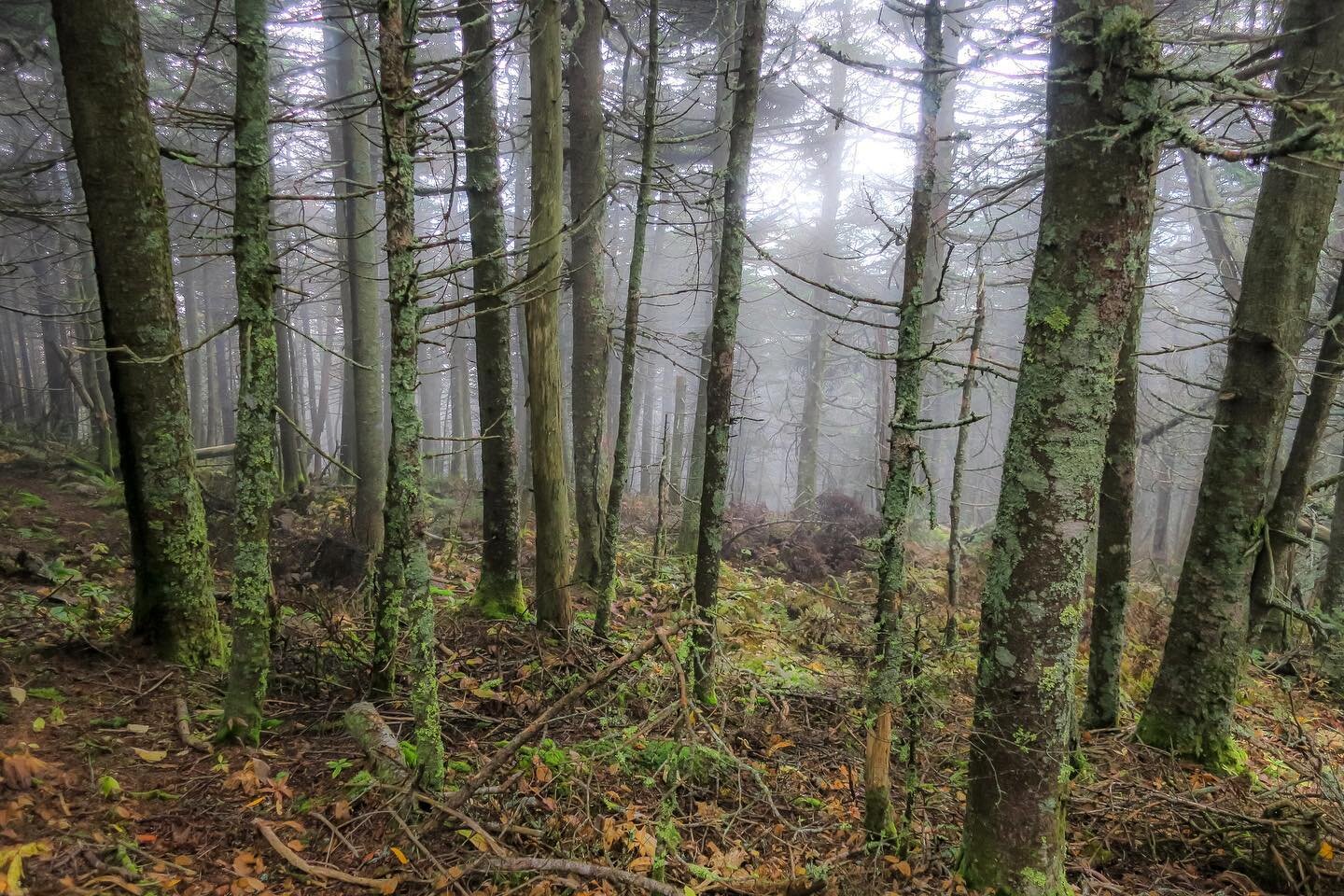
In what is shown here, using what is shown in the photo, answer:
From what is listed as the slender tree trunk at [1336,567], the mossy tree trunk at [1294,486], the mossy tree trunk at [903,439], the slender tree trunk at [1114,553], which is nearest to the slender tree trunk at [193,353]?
the mossy tree trunk at [903,439]

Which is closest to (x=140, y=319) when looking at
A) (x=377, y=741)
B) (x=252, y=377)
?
(x=252, y=377)

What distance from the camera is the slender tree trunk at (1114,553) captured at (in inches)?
205

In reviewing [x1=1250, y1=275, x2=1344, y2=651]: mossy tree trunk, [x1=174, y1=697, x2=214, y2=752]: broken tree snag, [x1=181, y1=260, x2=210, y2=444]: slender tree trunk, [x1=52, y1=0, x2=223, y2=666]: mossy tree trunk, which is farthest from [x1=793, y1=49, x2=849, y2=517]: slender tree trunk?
[x1=181, y1=260, x2=210, y2=444]: slender tree trunk

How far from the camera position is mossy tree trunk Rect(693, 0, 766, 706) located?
Answer: 516cm

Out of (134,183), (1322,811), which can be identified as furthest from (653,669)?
(134,183)

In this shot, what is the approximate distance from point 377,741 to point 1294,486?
820cm

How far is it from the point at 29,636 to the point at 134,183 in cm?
349

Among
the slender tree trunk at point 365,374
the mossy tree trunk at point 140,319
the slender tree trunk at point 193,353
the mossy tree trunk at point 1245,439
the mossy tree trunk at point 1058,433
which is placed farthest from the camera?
the slender tree trunk at point 193,353

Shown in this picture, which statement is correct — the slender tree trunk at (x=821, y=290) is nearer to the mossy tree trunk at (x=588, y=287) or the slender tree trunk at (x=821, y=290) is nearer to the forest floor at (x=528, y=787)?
the mossy tree trunk at (x=588, y=287)

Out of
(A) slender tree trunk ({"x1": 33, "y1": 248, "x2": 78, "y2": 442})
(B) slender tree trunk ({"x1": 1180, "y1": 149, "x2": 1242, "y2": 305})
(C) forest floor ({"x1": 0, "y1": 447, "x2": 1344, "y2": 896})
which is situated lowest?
(C) forest floor ({"x1": 0, "y1": 447, "x2": 1344, "y2": 896})

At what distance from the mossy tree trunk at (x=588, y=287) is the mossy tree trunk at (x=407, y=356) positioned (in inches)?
163

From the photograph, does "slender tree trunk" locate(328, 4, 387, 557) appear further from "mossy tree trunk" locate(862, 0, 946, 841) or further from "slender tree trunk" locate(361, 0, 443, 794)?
"mossy tree trunk" locate(862, 0, 946, 841)

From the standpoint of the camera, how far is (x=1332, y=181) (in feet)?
15.4

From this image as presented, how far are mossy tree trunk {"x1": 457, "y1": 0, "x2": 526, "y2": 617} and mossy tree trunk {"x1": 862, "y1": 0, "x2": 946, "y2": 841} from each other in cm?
343
